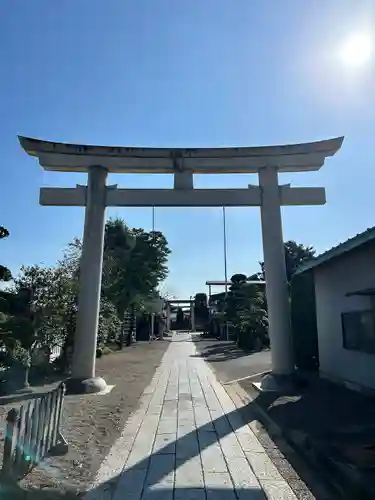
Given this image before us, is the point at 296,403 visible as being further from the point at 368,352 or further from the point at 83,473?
the point at 83,473

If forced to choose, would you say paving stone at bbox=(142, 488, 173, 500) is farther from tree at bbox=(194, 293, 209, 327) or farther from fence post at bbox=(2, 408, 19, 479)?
tree at bbox=(194, 293, 209, 327)

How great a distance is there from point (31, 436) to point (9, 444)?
1.89 feet

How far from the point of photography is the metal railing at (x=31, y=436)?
3.71m

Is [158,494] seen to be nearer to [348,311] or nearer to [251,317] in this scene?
[348,311]

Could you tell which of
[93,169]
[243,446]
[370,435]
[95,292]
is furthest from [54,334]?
[370,435]

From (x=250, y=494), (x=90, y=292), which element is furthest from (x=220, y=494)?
(x=90, y=292)

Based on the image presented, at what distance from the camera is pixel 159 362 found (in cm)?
1683

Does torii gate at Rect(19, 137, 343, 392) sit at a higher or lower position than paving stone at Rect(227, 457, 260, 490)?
higher

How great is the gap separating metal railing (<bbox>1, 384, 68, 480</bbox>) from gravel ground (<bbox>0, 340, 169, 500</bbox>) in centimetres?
14

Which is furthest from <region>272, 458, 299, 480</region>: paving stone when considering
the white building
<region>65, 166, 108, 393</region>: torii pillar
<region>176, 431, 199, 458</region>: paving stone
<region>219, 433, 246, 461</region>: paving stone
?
<region>65, 166, 108, 393</region>: torii pillar

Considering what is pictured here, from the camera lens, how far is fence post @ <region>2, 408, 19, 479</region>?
3672 mm

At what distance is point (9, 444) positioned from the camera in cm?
366

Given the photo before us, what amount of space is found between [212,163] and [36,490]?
7928mm

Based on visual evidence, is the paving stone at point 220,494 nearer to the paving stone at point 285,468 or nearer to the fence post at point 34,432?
the paving stone at point 285,468
